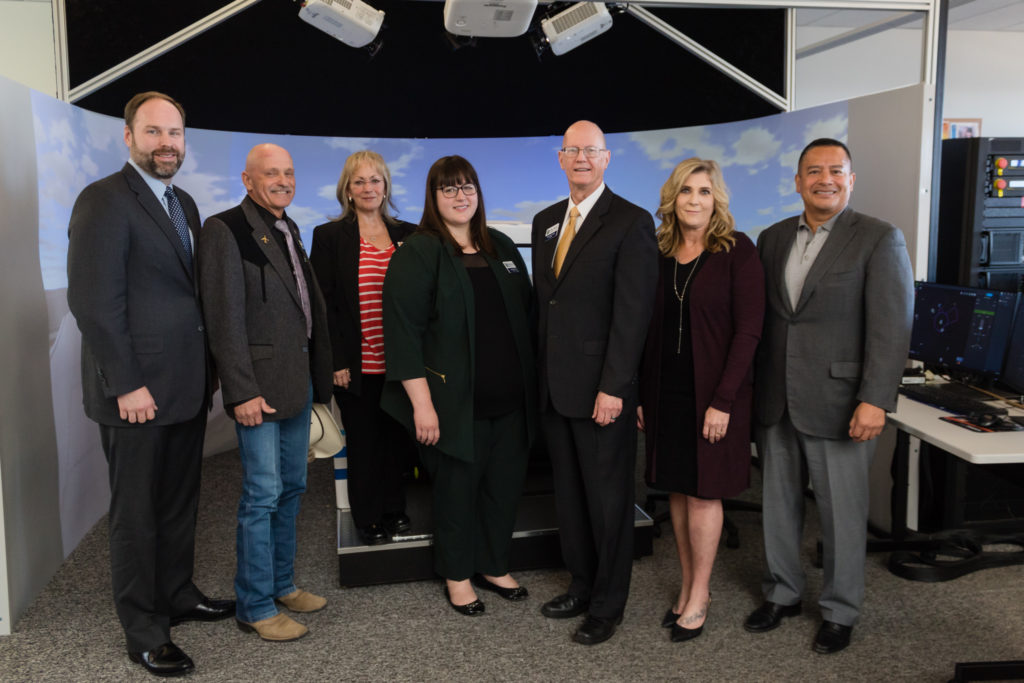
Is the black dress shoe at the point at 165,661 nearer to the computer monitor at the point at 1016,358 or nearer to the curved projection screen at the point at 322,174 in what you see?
the curved projection screen at the point at 322,174

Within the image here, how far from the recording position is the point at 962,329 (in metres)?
2.94

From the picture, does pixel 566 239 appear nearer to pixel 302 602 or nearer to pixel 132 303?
pixel 132 303

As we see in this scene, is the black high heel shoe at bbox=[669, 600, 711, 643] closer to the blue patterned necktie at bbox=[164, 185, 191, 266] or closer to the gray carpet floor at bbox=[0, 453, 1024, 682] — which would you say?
the gray carpet floor at bbox=[0, 453, 1024, 682]

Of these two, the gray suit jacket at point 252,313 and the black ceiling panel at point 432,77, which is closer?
the gray suit jacket at point 252,313

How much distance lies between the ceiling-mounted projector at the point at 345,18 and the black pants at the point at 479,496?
1.98 meters

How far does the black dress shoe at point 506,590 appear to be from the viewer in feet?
9.09

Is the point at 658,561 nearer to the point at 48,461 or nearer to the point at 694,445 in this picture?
the point at 694,445

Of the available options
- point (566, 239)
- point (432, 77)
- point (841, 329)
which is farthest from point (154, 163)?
point (432, 77)

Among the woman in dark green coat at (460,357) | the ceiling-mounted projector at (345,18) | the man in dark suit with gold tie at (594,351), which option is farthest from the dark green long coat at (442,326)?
the ceiling-mounted projector at (345,18)

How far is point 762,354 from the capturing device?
2.51 m

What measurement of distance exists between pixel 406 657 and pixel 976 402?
83.3 inches

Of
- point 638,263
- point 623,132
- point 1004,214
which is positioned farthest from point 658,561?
point 623,132

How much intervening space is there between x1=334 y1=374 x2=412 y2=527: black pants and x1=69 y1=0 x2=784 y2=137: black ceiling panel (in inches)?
92.0

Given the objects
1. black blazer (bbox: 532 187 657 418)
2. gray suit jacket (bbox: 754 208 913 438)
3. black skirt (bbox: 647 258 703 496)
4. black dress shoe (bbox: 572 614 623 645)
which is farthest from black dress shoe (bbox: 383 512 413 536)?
gray suit jacket (bbox: 754 208 913 438)
